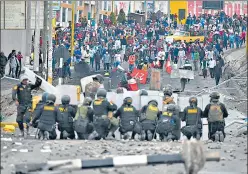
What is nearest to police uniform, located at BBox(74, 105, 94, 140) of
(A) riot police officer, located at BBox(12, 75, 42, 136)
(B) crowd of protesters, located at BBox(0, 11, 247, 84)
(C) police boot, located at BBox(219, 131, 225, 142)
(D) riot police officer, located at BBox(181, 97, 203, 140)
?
(A) riot police officer, located at BBox(12, 75, 42, 136)

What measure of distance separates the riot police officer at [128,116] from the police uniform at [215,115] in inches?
67.9

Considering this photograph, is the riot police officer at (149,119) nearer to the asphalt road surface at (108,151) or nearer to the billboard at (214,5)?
the asphalt road surface at (108,151)

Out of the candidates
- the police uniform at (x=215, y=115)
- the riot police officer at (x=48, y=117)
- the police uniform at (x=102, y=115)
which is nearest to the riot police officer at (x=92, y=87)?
the police uniform at (x=102, y=115)

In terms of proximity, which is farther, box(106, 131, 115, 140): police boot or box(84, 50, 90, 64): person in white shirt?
box(84, 50, 90, 64): person in white shirt

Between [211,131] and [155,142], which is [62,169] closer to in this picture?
[155,142]

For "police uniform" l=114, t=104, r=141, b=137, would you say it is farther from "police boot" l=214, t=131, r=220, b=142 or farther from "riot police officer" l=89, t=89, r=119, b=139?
"police boot" l=214, t=131, r=220, b=142

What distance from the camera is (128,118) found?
76.3ft

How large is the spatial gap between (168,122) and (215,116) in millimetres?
1313

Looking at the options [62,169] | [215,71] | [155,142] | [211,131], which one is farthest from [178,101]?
[215,71]

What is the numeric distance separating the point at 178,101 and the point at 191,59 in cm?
2427

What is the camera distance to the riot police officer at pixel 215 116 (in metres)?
23.5

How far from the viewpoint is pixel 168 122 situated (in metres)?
23.0

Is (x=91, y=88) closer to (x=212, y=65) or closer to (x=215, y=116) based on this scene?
(x=215, y=116)

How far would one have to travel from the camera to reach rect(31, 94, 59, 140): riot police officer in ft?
74.3
